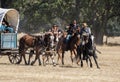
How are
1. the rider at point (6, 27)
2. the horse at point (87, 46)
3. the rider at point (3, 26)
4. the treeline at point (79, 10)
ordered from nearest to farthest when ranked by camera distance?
the horse at point (87, 46)
the rider at point (3, 26)
the rider at point (6, 27)
the treeline at point (79, 10)

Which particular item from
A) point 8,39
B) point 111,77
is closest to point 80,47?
point 8,39

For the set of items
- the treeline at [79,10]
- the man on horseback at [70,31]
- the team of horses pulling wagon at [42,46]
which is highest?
the treeline at [79,10]

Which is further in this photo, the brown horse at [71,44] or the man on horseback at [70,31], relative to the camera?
the man on horseback at [70,31]

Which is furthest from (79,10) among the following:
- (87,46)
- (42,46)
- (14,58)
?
(87,46)

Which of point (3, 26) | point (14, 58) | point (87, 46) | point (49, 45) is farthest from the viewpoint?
point (14, 58)

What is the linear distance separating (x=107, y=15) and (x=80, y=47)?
37.8 metres

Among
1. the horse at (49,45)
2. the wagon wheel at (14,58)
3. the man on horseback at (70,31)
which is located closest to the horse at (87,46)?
the man on horseback at (70,31)

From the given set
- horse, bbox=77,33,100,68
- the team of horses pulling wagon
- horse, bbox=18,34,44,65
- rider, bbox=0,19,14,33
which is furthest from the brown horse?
rider, bbox=0,19,14,33

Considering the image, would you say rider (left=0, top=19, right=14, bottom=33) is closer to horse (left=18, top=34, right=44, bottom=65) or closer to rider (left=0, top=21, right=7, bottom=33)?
rider (left=0, top=21, right=7, bottom=33)

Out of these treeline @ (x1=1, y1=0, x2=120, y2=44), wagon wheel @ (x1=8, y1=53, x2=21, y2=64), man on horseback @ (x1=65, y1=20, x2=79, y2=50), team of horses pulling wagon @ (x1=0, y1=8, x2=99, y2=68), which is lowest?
wagon wheel @ (x1=8, y1=53, x2=21, y2=64)

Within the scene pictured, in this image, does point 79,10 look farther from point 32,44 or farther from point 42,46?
point 42,46

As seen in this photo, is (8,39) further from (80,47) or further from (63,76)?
(63,76)

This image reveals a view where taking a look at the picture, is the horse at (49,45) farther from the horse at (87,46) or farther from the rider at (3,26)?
the rider at (3,26)

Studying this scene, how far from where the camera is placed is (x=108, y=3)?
Result: 208ft
